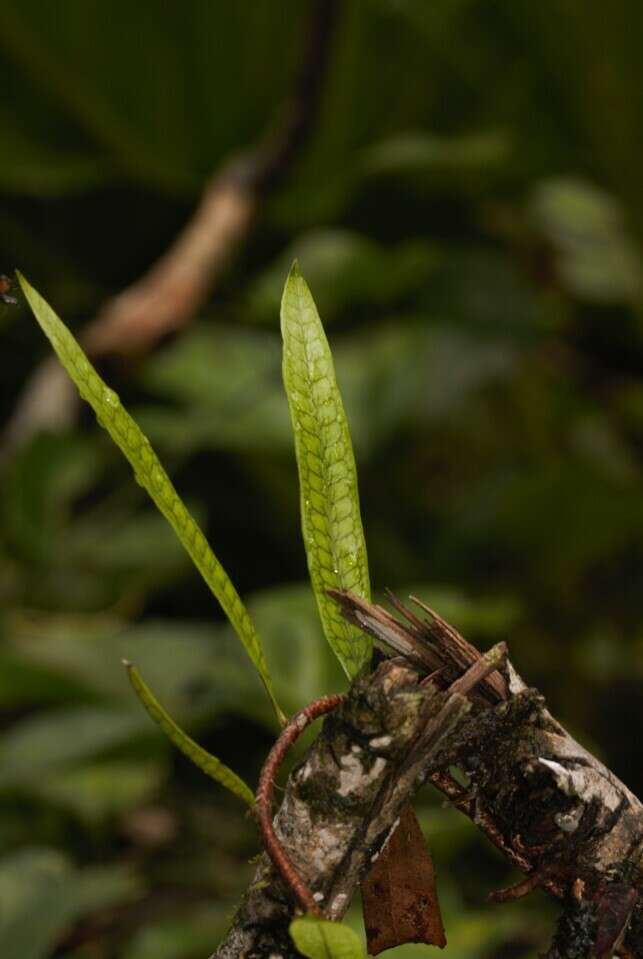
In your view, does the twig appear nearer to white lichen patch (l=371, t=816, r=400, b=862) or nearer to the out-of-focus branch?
white lichen patch (l=371, t=816, r=400, b=862)

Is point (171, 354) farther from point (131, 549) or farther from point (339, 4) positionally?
point (339, 4)

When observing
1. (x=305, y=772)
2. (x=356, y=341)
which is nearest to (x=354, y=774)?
(x=305, y=772)

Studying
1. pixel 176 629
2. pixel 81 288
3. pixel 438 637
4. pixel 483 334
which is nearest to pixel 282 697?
pixel 176 629

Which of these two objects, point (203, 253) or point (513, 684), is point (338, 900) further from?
point (203, 253)

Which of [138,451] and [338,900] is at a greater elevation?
[138,451]

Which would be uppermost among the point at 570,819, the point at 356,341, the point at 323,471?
the point at 356,341

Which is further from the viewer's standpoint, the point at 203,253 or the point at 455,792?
the point at 203,253
